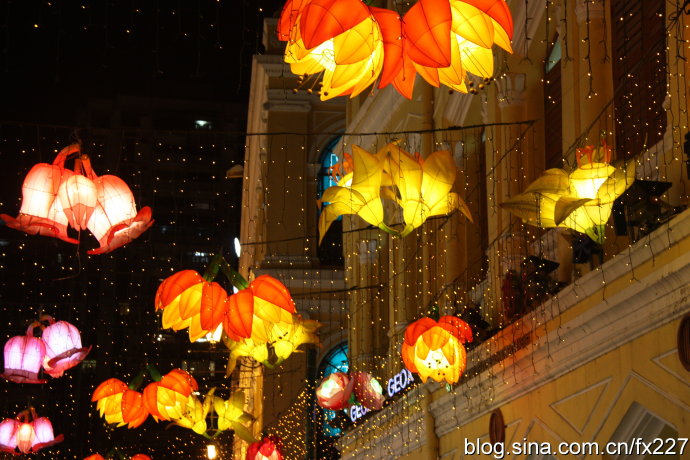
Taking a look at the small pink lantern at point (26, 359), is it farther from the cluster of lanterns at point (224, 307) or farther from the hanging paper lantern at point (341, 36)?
the hanging paper lantern at point (341, 36)

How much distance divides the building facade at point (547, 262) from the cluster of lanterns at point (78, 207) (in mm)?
1589

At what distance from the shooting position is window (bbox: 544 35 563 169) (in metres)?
12.0

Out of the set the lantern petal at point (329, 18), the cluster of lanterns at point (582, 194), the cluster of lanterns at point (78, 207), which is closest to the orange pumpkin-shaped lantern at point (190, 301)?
the cluster of lanterns at point (78, 207)

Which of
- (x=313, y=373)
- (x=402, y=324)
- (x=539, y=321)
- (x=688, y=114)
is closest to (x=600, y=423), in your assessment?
(x=539, y=321)

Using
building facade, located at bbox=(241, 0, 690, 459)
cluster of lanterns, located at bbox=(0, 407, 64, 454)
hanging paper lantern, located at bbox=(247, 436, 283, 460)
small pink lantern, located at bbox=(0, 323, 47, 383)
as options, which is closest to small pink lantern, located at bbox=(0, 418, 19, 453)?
cluster of lanterns, located at bbox=(0, 407, 64, 454)

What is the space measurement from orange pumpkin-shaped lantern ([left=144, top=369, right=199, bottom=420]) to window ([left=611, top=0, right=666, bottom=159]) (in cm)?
677

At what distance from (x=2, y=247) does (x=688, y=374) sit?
5290 centimetres

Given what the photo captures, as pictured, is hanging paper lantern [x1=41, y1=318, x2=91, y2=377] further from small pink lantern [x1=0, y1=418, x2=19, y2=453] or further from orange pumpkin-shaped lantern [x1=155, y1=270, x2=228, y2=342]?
small pink lantern [x1=0, y1=418, x2=19, y2=453]

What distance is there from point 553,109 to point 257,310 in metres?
4.27

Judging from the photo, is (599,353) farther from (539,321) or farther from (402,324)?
(402,324)

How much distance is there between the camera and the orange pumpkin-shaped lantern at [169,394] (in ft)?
46.3

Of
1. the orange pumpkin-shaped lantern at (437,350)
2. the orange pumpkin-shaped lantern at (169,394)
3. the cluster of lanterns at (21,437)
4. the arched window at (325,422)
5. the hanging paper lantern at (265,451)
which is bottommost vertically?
the orange pumpkin-shaped lantern at (437,350)

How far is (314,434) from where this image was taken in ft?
80.8

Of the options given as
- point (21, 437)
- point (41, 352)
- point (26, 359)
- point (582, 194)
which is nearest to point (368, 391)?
point (41, 352)
